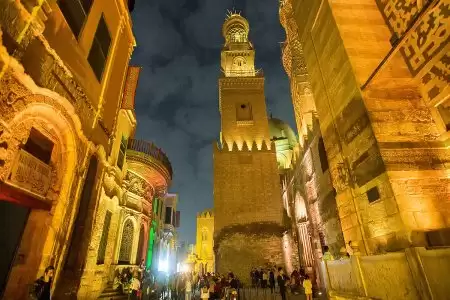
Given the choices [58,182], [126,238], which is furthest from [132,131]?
[58,182]

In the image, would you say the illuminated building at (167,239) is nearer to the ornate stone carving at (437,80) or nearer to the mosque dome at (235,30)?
the ornate stone carving at (437,80)

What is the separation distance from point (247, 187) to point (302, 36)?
49.5 feet

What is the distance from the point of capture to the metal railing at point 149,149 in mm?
12551

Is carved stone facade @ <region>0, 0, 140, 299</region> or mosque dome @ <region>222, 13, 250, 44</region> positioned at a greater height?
mosque dome @ <region>222, 13, 250, 44</region>

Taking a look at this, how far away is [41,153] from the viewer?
20.0 feet

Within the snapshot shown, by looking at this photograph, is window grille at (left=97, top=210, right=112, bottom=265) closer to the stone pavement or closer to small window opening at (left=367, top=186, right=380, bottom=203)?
the stone pavement

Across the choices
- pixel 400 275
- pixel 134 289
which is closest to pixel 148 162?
pixel 134 289

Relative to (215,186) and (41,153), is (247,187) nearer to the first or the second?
(215,186)

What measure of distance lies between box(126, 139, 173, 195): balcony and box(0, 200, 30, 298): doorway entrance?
5.94 metres

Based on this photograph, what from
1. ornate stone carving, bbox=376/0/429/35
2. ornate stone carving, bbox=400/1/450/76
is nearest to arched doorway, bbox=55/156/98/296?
ornate stone carving, bbox=400/1/450/76

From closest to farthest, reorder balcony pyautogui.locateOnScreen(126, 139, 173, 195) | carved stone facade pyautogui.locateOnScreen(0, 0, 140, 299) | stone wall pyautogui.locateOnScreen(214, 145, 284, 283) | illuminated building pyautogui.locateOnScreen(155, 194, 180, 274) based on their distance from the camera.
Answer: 1. carved stone facade pyautogui.locateOnScreen(0, 0, 140, 299)
2. balcony pyautogui.locateOnScreen(126, 139, 173, 195)
3. illuminated building pyautogui.locateOnScreen(155, 194, 180, 274)
4. stone wall pyautogui.locateOnScreen(214, 145, 284, 283)

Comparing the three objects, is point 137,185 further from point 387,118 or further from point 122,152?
point 387,118

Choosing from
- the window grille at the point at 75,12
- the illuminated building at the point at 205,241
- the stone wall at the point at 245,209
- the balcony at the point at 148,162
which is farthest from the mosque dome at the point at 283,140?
the window grille at the point at 75,12

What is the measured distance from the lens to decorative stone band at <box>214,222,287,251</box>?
63.1 ft
